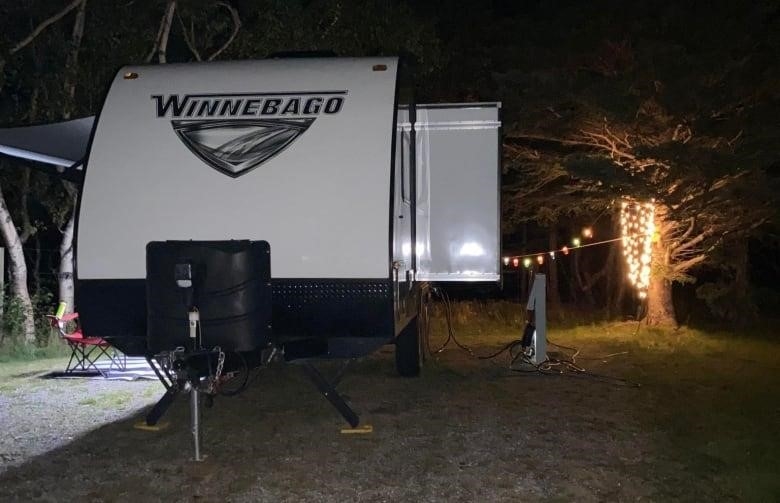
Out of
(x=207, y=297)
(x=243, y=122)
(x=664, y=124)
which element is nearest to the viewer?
(x=207, y=297)

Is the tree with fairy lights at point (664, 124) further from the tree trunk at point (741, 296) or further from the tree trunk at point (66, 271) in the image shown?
the tree trunk at point (66, 271)

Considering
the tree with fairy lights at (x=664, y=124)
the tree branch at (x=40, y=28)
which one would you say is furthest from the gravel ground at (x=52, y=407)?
the tree with fairy lights at (x=664, y=124)

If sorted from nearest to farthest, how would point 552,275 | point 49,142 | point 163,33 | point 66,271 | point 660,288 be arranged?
point 49,142 → point 163,33 → point 66,271 → point 660,288 → point 552,275

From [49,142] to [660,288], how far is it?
992 centimetres

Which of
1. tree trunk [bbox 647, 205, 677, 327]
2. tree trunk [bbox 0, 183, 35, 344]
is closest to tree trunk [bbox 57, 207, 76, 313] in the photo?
tree trunk [bbox 0, 183, 35, 344]

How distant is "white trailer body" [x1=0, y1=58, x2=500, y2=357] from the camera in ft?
16.0

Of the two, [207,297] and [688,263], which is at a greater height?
[688,263]

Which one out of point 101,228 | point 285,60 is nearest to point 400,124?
point 285,60

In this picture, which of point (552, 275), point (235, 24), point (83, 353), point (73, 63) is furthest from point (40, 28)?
point (552, 275)

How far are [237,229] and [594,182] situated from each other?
25.3 ft

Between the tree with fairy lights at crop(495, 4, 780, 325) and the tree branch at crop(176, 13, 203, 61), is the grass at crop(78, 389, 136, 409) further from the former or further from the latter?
the tree with fairy lights at crop(495, 4, 780, 325)

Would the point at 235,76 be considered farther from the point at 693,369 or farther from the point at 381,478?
the point at 693,369

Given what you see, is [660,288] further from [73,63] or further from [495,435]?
[73,63]

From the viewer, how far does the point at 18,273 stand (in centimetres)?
1032
